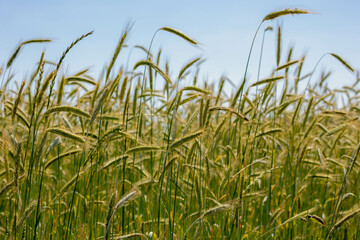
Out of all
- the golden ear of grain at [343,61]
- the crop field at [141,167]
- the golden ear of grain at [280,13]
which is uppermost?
the golden ear of grain at [280,13]

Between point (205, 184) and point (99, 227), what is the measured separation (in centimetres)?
87

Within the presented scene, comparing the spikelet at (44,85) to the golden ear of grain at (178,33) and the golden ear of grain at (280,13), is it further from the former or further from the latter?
the golden ear of grain at (280,13)

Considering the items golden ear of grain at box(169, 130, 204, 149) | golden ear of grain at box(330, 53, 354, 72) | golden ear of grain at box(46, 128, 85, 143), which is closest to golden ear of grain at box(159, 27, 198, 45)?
golden ear of grain at box(169, 130, 204, 149)

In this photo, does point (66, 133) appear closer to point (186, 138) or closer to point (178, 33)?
point (186, 138)

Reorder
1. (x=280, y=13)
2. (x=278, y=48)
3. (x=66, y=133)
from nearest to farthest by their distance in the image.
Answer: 1. (x=66, y=133)
2. (x=280, y=13)
3. (x=278, y=48)

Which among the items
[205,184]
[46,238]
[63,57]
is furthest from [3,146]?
[205,184]

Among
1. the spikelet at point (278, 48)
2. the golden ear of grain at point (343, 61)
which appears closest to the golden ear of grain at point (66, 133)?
the spikelet at point (278, 48)

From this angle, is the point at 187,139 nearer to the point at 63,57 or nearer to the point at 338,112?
the point at 63,57

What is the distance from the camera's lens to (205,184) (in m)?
2.15

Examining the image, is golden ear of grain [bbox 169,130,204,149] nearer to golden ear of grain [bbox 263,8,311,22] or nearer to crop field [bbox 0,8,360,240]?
crop field [bbox 0,8,360,240]

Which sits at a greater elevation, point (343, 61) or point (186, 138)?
point (343, 61)

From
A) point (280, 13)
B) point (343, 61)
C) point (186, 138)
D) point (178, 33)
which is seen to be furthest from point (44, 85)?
point (343, 61)

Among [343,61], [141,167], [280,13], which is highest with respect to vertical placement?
[280,13]

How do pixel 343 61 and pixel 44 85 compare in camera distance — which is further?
pixel 343 61
